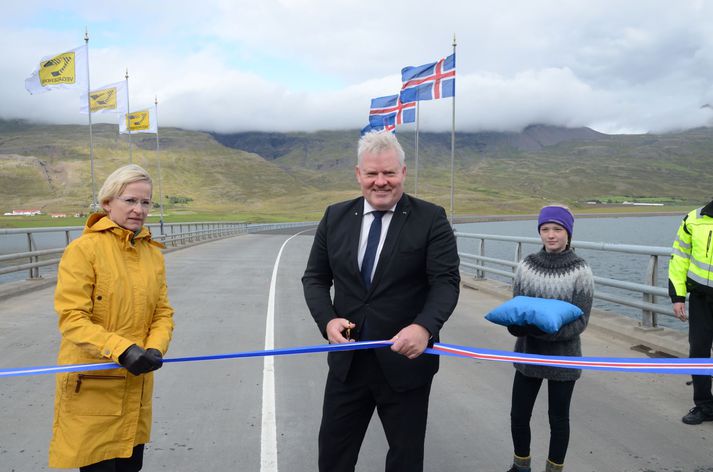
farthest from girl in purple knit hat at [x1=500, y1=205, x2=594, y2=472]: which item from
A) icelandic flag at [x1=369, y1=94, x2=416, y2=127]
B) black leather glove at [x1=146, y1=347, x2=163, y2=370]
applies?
icelandic flag at [x1=369, y1=94, x2=416, y2=127]

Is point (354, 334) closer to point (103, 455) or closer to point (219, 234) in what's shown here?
point (103, 455)

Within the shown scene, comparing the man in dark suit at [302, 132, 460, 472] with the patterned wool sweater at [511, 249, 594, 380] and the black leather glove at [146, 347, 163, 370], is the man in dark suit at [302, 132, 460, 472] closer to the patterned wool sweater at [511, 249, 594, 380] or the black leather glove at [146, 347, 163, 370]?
the black leather glove at [146, 347, 163, 370]

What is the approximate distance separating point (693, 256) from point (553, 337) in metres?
2.06

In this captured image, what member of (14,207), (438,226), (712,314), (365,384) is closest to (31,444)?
(365,384)

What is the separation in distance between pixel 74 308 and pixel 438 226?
5.62ft

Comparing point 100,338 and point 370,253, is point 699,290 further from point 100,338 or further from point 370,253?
point 100,338

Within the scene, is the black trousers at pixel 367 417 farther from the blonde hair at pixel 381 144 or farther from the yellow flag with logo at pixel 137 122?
the yellow flag with logo at pixel 137 122

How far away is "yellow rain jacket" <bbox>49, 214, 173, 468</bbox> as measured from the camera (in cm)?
248

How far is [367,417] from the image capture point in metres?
2.83

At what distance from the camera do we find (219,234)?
44.2m

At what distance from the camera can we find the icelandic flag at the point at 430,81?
2034 centimetres

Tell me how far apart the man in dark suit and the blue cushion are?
801 mm

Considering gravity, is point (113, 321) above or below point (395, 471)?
above

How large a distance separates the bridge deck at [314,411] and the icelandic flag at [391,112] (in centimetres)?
1805
